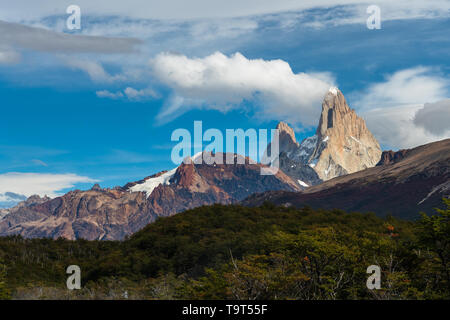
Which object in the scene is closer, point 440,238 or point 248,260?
point 440,238

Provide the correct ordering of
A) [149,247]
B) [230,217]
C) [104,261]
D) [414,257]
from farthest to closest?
[230,217], [149,247], [104,261], [414,257]

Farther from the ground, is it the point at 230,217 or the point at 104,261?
the point at 230,217

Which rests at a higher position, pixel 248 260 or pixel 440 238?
pixel 440 238

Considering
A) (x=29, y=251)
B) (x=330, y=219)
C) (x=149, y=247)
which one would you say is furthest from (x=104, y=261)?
(x=330, y=219)
